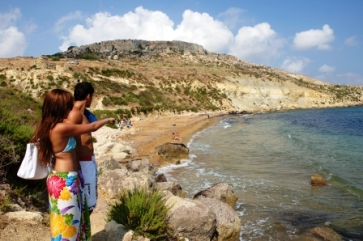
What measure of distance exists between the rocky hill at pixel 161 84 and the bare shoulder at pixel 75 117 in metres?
35.4

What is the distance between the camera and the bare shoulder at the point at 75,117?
3640mm

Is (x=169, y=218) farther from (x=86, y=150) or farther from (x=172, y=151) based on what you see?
(x=172, y=151)

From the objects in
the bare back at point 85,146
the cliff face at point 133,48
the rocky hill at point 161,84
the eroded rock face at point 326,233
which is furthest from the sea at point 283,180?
the cliff face at point 133,48

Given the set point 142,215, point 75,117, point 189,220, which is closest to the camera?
point 75,117

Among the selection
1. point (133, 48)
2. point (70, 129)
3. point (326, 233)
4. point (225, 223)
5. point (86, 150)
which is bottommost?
point (326, 233)

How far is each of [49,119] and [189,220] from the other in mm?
3703

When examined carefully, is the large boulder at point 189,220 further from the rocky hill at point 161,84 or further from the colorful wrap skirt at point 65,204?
the rocky hill at point 161,84

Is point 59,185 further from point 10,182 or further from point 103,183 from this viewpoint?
point 103,183

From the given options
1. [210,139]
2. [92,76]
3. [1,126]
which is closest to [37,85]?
[92,76]

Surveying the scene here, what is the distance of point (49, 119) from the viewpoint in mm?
3463

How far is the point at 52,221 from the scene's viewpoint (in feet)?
11.6

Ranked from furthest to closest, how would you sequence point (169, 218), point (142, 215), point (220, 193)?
point (220, 193), point (169, 218), point (142, 215)

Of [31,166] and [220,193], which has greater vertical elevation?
[31,166]

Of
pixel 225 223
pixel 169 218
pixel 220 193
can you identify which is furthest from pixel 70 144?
pixel 220 193
